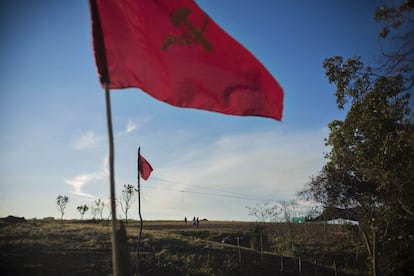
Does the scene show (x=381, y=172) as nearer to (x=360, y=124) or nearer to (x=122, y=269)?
(x=360, y=124)

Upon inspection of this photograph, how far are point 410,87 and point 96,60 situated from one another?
34.4 feet

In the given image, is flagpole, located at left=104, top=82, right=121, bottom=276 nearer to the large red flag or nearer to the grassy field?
the large red flag

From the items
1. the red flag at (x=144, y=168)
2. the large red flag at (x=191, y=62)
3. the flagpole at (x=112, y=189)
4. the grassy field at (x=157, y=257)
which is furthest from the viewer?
the grassy field at (x=157, y=257)

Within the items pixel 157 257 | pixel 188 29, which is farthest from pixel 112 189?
pixel 157 257

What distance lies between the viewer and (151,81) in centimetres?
521

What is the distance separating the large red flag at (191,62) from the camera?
17.1 feet

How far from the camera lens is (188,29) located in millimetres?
5332

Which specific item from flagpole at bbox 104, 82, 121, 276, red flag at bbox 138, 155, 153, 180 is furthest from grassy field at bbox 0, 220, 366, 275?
flagpole at bbox 104, 82, 121, 276

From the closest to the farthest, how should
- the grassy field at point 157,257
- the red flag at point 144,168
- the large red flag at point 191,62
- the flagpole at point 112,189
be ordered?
the flagpole at point 112,189, the large red flag at point 191,62, the red flag at point 144,168, the grassy field at point 157,257

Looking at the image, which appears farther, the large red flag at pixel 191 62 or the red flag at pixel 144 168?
the red flag at pixel 144 168

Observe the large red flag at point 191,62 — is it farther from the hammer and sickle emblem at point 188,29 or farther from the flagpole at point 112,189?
the flagpole at point 112,189

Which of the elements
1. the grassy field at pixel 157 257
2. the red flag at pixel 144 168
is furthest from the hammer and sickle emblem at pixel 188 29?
the grassy field at pixel 157 257

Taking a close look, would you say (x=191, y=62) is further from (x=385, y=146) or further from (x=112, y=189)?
(x=385, y=146)

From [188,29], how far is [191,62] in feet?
1.39
